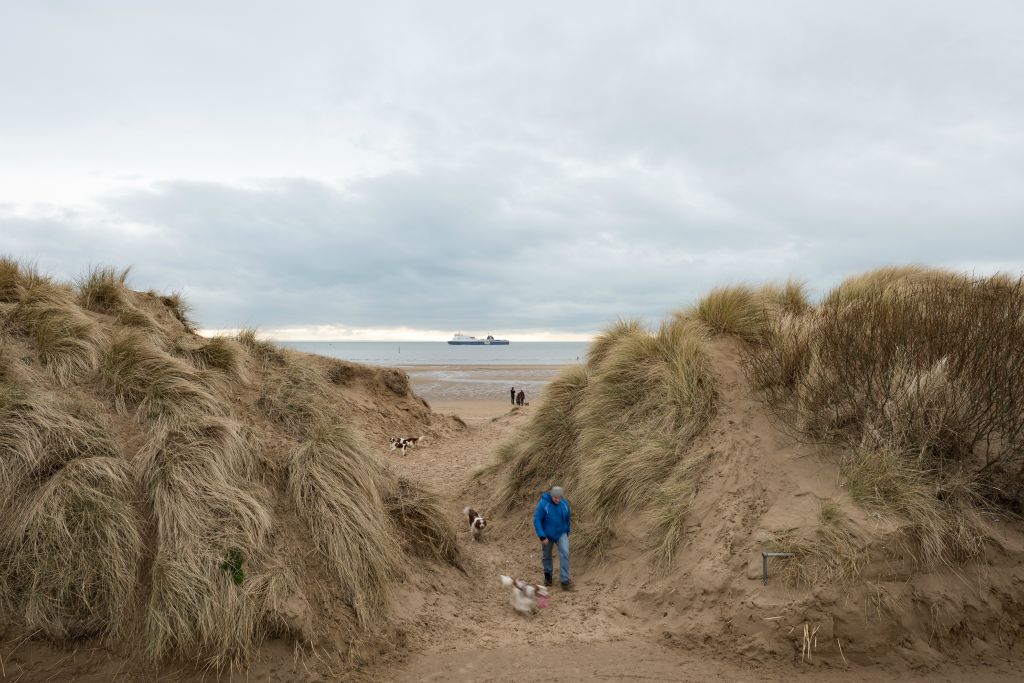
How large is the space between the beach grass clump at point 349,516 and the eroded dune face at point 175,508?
0.05ft

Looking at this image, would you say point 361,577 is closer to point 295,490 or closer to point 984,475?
point 295,490

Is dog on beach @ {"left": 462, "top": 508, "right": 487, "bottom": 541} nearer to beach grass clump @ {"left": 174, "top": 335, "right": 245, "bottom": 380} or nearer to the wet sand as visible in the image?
beach grass clump @ {"left": 174, "top": 335, "right": 245, "bottom": 380}

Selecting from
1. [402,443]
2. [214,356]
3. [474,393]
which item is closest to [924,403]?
[214,356]

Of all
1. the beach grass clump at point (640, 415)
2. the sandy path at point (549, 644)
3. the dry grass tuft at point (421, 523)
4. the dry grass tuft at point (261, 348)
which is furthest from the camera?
the dry grass tuft at point (261, 348)

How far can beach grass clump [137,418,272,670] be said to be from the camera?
5164mm

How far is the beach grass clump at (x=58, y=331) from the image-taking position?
7633 millimetres

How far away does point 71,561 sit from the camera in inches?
215

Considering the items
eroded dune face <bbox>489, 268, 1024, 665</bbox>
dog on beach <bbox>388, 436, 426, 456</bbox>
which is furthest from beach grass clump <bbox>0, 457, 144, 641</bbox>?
dog on beach <bbox>388, 436, 426, 456</bbox>

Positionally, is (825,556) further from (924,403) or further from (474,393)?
(474,393)

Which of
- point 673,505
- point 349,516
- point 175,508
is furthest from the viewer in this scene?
point 673,505

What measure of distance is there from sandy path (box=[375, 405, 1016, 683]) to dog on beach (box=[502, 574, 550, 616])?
0.09 m

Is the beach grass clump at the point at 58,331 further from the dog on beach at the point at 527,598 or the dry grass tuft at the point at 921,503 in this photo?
the dry grass tuft at the point at 921,503

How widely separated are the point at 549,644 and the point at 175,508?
3.69 meters

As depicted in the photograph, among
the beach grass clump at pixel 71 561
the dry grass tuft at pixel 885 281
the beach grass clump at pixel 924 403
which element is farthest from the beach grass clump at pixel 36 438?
the dry grass tuft at pixel 885 281
